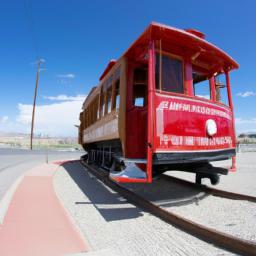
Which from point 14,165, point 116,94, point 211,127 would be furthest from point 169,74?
point 14,165

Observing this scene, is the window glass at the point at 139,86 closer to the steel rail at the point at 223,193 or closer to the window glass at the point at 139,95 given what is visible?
the window glass at the point at 139,95

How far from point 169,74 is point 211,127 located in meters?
1.36

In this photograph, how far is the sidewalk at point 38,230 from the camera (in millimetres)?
3387

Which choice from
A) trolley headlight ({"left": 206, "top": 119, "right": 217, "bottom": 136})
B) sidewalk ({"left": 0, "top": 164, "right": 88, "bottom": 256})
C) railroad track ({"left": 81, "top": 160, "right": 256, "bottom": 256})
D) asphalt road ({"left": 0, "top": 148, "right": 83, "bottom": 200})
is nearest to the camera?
railroad track ({"left": 81, "top": 160, "right": 256, "bottom": 256})

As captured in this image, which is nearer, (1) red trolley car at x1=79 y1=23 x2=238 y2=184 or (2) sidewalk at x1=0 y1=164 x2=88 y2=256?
(2) sidewalk at x1=0 y1=164 x2=88 y2=256

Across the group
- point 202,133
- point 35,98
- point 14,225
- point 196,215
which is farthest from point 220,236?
point 35,98

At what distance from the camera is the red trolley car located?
16.2 ft

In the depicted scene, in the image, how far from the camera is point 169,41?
17.9 ft

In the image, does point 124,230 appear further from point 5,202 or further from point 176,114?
point 5,202

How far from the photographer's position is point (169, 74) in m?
5.52

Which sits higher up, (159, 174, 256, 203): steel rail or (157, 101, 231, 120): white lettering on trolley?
(157, 101, 231, 120): white lettering on trolley

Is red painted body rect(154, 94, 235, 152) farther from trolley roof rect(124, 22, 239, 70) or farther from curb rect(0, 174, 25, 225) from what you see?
curb rect(0, 174, 25, 225)

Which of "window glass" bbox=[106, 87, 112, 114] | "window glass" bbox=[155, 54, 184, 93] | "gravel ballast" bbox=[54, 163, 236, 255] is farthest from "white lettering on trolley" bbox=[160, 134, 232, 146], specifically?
"window glass" bbox=[106, 87, 112, 114]

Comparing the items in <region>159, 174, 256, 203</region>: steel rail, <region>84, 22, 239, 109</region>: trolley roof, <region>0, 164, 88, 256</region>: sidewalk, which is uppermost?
<region>84, 22, 239, 109</region>: trolley roof
